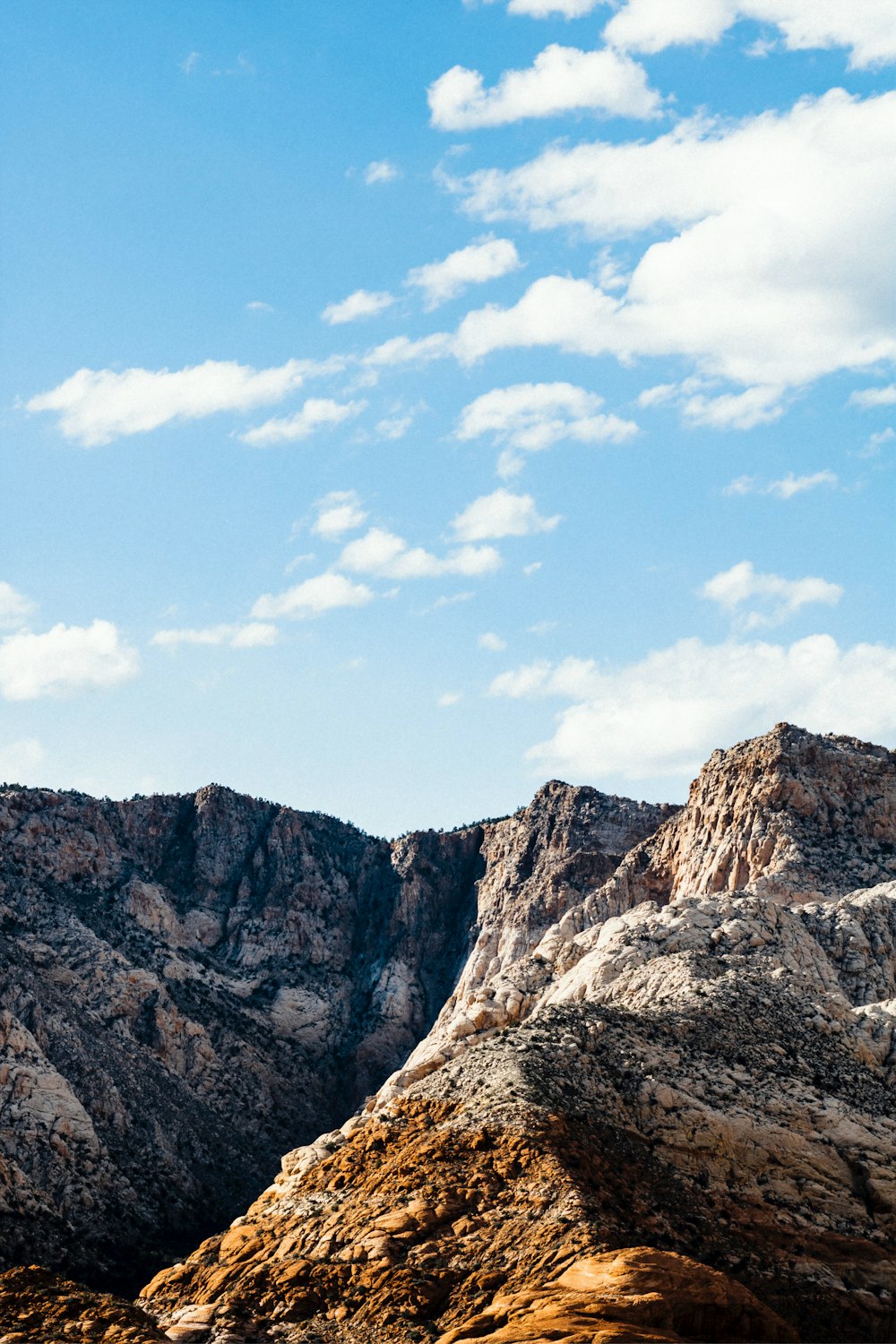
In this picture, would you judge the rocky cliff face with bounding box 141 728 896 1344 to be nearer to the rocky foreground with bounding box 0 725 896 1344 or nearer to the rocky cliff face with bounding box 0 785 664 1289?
the rocky foreground with bounding box 0 725 896 1344

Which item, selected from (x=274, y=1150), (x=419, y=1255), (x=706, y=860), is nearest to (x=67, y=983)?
(x=274, y=1150)

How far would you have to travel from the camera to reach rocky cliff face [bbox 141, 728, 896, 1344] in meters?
36.5

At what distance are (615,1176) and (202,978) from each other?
7257 cm

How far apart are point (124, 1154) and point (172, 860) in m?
46.3

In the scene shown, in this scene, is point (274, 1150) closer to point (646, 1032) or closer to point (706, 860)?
point (706, 860)

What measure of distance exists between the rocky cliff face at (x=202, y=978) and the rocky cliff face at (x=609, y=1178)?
926 inches

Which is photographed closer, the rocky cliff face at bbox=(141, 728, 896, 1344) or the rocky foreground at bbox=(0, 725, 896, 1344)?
the rocky foreground at bbox=(0, 725, 896, 1344)

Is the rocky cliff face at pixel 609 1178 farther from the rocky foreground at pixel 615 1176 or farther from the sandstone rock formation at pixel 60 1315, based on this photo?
the sandstone rock formation at pixel 60 1315

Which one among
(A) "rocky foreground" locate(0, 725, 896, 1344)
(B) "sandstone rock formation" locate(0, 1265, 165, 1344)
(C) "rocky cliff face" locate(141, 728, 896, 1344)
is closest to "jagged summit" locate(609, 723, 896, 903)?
(A) "rocky foreground" locate(0, 725, 896, 1344)

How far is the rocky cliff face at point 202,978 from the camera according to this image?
3061 inches

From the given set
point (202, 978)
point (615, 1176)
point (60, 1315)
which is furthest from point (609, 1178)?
point (202, 978)

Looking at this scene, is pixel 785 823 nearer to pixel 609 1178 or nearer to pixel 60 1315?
pixel 609 1178

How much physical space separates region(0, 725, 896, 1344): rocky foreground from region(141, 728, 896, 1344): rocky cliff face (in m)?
0.07

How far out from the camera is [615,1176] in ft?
138
